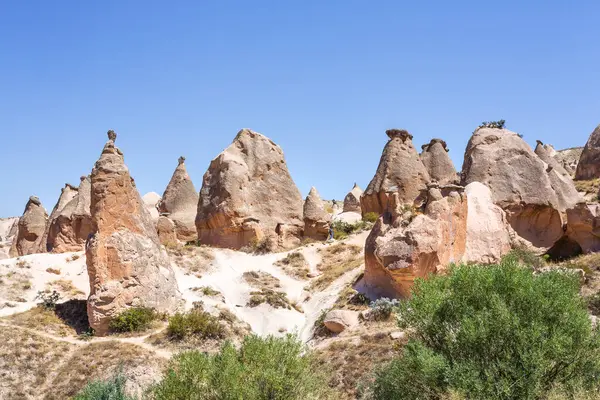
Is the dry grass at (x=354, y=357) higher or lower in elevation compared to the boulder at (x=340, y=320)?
lower

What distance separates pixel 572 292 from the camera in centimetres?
1115

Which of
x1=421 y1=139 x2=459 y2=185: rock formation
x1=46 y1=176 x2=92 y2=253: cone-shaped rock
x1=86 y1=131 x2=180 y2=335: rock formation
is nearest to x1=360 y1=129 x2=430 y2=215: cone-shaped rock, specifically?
x1=421 y1=139 x2=459 y2=185: rock formation

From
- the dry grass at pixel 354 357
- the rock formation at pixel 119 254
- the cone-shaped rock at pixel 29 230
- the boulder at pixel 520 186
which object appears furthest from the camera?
the cone-shaped rock at pixel 29 230

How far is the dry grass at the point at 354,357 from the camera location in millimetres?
13906

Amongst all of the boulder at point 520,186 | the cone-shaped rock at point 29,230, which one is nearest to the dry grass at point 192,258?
the cone-shaped rock at point 29,230

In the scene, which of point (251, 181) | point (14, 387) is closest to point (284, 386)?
point (14, 387)

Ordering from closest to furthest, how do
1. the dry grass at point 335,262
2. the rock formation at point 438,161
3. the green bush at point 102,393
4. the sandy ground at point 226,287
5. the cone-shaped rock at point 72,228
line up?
the green bush at point 102,393 → the sandy ground at point 226,287 → the dry grass at point 335,262 → the cone-shaped rock at point 72,228 → the rock formation at point 438,161

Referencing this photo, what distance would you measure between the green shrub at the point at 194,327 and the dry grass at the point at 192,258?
4.74m

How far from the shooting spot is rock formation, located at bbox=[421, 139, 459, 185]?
32688 millimetres

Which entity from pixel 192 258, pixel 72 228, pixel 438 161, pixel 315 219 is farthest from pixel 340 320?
pixel 438 161

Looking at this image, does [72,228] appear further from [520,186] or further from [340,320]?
[520,186]

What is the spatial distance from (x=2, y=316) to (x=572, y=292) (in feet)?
50.2

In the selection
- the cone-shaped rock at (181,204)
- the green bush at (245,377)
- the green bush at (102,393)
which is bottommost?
the green bush at (102,393)

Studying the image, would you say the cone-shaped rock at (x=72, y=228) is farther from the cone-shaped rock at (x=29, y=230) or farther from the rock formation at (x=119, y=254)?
the rock formation at (x=119, y=254)
